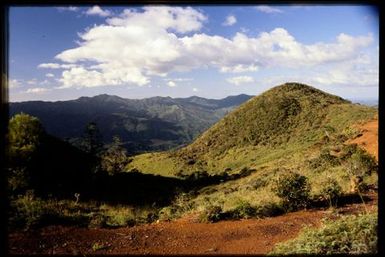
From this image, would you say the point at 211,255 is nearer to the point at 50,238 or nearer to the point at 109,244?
the point at 109,244

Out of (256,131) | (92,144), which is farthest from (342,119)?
(92,144)

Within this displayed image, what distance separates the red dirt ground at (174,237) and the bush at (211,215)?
236 mm

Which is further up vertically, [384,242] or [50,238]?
[384,242]

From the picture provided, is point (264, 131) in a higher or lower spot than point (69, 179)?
higher

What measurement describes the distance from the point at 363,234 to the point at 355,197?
4947mm

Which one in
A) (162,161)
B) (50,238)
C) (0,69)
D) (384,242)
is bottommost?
(162,161)

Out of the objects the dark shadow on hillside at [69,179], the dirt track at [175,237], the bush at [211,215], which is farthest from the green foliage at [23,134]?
the bush at [211,215]

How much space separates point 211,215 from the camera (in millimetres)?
9688

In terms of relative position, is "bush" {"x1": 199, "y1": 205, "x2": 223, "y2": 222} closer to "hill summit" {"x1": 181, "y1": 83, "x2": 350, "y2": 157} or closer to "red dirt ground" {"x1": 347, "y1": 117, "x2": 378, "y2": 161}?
"red dirt ground" {"x1": 347, "y1": 117, "x2": 378, "y2": 161}

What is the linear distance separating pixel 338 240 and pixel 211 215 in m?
3.55

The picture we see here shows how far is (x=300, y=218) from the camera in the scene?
956 cm

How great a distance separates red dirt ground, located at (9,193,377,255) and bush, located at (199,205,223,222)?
0.78 ft

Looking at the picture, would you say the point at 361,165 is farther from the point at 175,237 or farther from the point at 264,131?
the point at 264,131

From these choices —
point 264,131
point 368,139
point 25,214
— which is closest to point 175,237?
point 25,214
